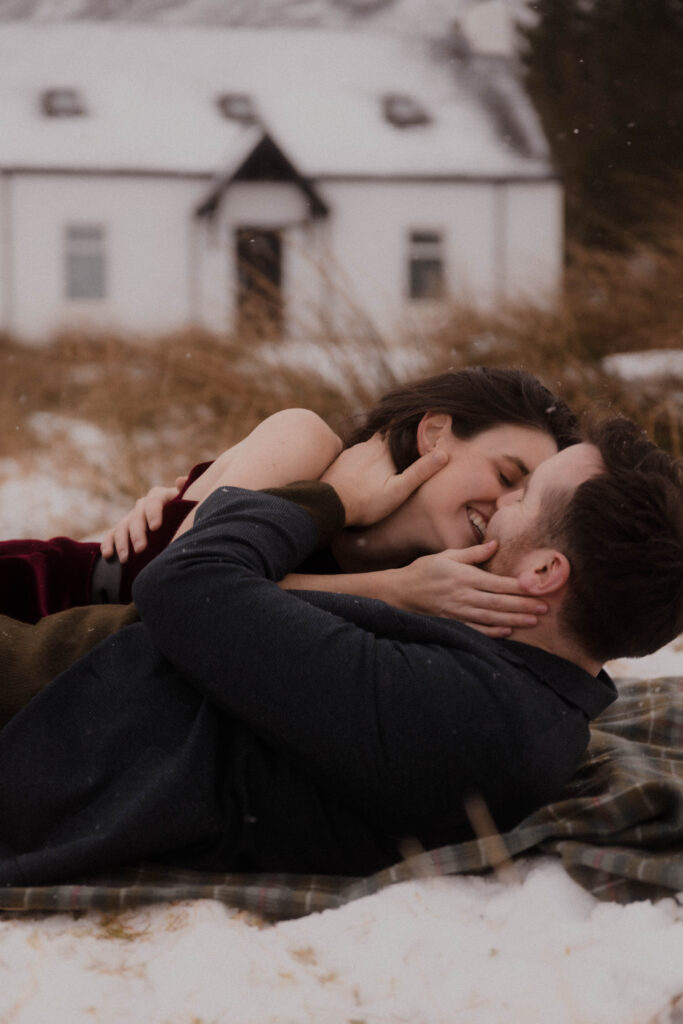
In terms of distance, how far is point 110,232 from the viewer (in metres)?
22.9

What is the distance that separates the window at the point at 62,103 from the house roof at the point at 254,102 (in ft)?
0.43

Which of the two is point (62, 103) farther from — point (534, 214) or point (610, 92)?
point (610, 92)

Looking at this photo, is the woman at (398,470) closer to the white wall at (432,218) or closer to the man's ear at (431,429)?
the man's ear at (431,429)

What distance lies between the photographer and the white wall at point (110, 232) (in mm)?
A: 22438

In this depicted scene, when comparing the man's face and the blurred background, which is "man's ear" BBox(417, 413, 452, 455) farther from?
the blurred background

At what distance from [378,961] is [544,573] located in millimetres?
617

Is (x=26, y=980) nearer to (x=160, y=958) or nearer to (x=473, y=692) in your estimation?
(x=160, y=958)

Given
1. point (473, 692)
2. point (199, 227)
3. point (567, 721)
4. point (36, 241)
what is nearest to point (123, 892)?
point (473, 692)

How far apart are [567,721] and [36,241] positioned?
23400mm

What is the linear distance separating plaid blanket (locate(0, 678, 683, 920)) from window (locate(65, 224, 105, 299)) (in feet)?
74.9

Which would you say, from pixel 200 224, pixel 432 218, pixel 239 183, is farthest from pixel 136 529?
pixel 432 218

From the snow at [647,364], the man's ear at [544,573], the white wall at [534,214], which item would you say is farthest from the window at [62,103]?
the man's ear at [544,573]

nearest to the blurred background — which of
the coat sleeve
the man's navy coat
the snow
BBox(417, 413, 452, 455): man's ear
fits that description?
the snow

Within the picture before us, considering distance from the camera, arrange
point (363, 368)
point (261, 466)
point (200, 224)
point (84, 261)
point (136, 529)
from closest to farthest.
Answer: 1. point (261, 466)
2. point (136, 529)
3. point (363, 368)
4. point (200, 224)
5. point (84, 261)
